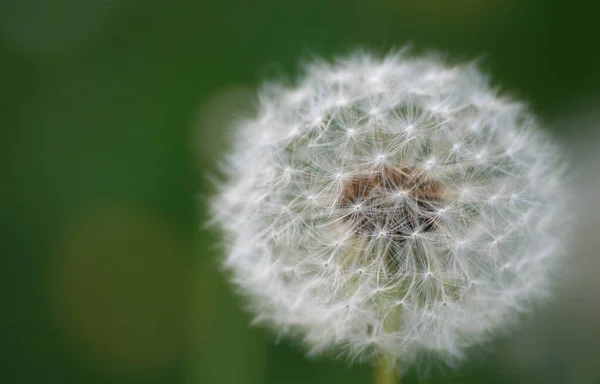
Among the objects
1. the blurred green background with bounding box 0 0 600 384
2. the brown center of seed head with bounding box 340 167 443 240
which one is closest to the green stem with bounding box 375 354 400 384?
the brown center of seed head with bounding box 340 167 443 240

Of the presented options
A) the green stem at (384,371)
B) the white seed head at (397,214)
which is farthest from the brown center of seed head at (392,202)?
the green stem at (384,371)

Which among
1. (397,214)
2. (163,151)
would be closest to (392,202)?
(397,214)

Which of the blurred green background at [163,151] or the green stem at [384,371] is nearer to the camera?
the green stem at [384,371]

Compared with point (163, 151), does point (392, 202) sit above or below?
below

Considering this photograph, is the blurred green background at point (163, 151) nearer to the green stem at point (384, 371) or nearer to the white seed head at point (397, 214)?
the white seed head at point (397, 214)

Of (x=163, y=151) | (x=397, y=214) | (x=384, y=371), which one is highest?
(x=163, y=151)

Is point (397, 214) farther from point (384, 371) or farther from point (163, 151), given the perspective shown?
point (163, 151)

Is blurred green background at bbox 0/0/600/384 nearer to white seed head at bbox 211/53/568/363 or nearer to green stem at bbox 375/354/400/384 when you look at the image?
white seed head at bbox 211/53/568/363
